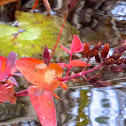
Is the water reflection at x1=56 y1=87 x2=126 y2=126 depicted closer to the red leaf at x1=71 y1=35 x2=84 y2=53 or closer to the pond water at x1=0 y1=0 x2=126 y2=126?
the pond water at x1=0 y1=0 x2=126 y2=126

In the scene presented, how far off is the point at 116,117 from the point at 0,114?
280mm

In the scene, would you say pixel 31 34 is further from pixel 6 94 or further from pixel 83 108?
pixel 6 94

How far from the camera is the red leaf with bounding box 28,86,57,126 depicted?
37 cm

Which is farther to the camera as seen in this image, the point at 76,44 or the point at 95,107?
the point at 95,107

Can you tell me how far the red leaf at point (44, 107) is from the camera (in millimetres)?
366

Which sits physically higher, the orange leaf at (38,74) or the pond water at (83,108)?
the orange leaf at (38,74)

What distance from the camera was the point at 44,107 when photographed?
1.22 ft

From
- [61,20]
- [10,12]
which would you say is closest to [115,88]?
[61,20]

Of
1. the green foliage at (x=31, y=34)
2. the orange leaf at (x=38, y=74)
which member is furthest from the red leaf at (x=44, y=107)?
the green foliage at (x=31, y=34)

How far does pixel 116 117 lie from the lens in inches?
22.5

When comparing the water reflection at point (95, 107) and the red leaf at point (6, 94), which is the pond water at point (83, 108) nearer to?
the water reflection at point (95, 107)

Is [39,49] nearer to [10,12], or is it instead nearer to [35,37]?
[35,37]

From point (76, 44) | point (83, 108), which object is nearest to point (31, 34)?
point (83, 108)

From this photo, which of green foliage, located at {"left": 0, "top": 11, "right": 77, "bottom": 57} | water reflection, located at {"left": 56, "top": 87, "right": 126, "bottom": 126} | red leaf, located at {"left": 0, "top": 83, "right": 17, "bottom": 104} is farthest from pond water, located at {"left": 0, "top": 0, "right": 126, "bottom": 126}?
green foliage, located at {"left": 0, "top": 11, "right": 77, "bottom": 57}
